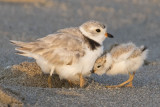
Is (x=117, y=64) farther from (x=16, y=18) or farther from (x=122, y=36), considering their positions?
(x=16, y=18)

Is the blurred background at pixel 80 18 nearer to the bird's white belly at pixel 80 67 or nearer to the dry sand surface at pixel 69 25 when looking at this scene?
the dry sand surface at pixel 69 25

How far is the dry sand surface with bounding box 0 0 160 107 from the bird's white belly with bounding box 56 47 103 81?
0.19m

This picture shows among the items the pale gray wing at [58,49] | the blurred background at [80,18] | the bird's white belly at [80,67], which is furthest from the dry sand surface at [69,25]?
the pale gray wing at [58,49]

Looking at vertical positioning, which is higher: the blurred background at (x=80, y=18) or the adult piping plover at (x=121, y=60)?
the adult piping plover at (x=121, y=60)

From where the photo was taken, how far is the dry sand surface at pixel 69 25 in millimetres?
3686

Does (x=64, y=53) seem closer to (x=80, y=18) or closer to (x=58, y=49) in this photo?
(x=58, y=49)

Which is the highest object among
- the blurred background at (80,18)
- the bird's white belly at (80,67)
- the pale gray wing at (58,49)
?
the pale gray wing at (58,49)

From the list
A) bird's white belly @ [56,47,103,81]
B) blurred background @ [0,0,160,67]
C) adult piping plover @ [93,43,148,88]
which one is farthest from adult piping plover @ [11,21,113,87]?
blurred background @ [0,0,160,67]

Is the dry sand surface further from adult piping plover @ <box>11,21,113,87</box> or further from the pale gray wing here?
the pale gray wing

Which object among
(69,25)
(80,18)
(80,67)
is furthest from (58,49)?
(80,18)

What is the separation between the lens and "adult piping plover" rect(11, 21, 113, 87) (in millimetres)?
4297

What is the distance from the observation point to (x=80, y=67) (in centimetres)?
435

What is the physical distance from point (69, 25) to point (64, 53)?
448 cm

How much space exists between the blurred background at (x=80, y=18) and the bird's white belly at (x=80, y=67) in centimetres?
220
